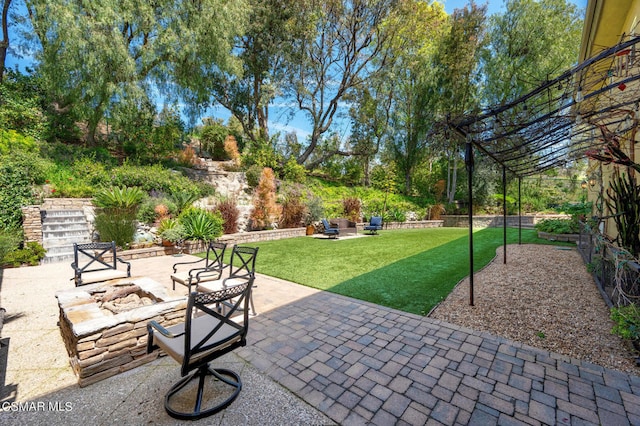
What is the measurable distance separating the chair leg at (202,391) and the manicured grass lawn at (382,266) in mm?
2472

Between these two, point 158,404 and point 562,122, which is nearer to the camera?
point 158,404

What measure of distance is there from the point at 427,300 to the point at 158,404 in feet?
11.9

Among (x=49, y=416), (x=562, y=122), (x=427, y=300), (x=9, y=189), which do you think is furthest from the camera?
Result: (x=9, y=189)

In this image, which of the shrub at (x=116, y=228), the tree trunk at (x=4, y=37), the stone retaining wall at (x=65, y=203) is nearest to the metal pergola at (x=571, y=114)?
the shrub at (x=116, y=228)

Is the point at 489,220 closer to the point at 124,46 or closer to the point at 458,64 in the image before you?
the point at 458,64

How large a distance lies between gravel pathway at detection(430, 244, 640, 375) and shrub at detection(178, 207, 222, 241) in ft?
23.8

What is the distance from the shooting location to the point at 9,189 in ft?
24.9

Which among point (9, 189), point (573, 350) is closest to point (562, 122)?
point (573, 350)

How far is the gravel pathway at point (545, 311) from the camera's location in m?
2.87

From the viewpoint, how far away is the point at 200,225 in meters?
8.70

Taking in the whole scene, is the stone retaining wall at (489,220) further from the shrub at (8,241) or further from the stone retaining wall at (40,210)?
the shrub at (8,241)

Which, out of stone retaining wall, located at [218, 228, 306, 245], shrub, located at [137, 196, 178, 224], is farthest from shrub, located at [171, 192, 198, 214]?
stone retaining wall, located at [218, 228, 306, 245]

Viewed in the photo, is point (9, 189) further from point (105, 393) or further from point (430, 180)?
point (430, 180)

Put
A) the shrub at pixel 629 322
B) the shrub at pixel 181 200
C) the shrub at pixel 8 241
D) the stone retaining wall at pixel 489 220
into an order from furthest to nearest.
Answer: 1. the stone retaining wall at pixel 489 220
2. the shrub at pixel 181 200
3. the shrub at pixel 8 241
4. the shrub at pixel 629 322
